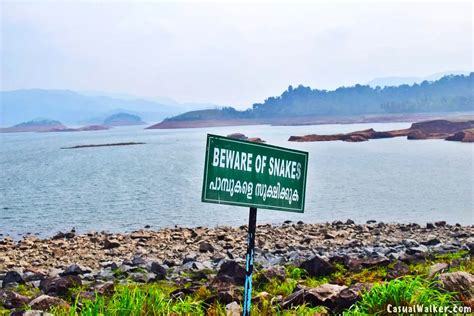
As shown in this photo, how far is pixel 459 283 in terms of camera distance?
605cm

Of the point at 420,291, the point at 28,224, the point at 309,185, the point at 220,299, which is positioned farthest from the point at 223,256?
the point at 309,185

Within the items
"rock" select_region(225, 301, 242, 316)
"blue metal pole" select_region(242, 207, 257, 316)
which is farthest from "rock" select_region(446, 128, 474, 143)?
"blue metal pole" select_region(242, 207, 257, 316)

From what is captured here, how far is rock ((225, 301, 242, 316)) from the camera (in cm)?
568

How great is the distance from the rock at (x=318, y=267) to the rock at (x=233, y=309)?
3.13 metres

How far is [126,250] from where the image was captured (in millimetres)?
15438

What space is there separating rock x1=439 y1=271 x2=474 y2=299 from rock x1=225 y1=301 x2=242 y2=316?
218 cm

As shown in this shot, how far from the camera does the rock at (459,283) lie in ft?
19.4

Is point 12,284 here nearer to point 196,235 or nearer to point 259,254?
point 259,254

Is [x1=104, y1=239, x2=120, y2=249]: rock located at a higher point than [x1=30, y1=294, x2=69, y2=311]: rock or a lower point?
lower

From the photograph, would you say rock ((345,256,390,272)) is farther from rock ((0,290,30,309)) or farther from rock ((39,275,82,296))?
rock ((0,290,30,309))

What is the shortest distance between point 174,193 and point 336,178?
13130 mm

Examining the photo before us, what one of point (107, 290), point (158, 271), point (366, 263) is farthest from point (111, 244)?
point (366, 263)

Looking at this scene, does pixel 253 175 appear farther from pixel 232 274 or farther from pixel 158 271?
pixel 158 271

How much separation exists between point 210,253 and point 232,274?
506 centimetres
